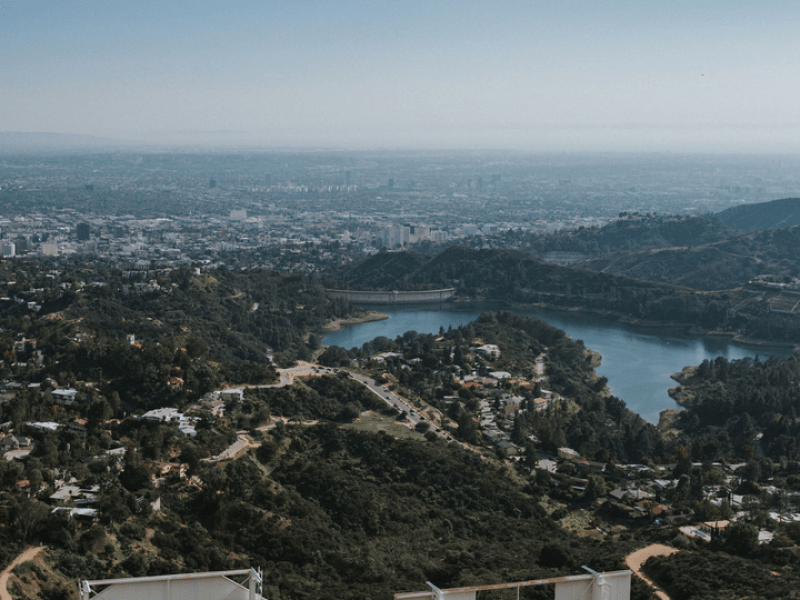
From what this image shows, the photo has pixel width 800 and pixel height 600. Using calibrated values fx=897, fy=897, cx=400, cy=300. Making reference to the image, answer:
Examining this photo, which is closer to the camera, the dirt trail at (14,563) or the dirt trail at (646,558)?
the dirt trail at (14,563)

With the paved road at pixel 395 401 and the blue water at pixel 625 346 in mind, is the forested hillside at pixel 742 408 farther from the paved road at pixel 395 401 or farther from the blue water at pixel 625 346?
the paved road at pixel 395 401

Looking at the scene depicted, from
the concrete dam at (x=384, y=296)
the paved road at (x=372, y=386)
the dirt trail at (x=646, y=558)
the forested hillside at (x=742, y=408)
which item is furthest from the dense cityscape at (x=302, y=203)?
the dirt trail at (x=646, y=558)

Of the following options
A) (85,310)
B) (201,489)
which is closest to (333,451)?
(201,489)

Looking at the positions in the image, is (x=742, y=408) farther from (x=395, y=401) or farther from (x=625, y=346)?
(x=625, y=346)

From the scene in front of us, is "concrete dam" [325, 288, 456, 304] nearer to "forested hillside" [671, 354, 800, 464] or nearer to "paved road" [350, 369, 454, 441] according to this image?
"forested hillside" [671, 354, 800, 464]

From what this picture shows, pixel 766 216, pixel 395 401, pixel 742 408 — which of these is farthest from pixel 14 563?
pixel 766 216
